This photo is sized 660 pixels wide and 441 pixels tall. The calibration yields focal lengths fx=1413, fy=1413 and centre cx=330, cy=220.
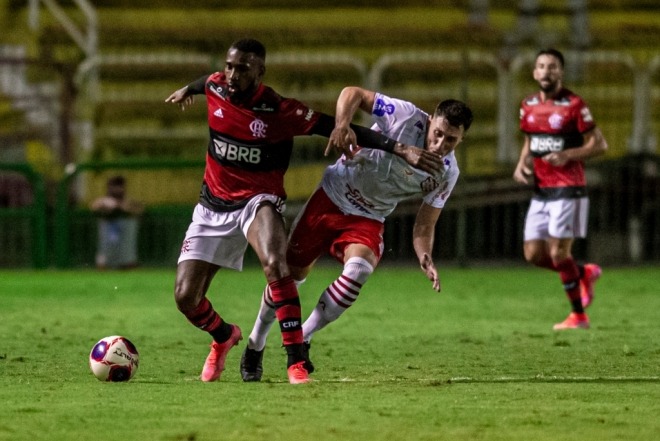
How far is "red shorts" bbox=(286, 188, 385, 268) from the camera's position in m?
8.99

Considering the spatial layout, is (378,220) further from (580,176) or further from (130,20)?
(130,20)

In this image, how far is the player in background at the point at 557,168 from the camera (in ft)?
40.3

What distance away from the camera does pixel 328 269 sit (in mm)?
18922

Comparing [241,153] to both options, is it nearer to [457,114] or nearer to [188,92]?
[188,92]

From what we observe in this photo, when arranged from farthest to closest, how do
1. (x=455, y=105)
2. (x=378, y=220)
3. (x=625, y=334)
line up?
(x=625, y=334), (x=378, y=220), (x=455, y=105)

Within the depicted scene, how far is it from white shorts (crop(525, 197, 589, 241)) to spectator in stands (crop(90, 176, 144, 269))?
7.31m

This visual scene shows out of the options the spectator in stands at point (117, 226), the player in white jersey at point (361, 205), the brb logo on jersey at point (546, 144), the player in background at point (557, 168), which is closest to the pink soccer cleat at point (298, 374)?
the player in white jersey at point (361, 205)

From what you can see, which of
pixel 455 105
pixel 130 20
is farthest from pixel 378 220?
pixel 130 20

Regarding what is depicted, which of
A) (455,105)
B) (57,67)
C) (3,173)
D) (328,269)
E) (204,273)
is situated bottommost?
(328,269)

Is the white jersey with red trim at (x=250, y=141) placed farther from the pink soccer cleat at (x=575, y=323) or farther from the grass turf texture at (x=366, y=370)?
the pink soccer cleat at (x=575, y=323)

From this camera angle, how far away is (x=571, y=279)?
489 inches

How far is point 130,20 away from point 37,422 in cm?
1593

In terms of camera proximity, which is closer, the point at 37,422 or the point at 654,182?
the point at 37,422

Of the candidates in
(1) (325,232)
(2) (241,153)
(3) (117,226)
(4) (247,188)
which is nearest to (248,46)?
(2) (241,153)
